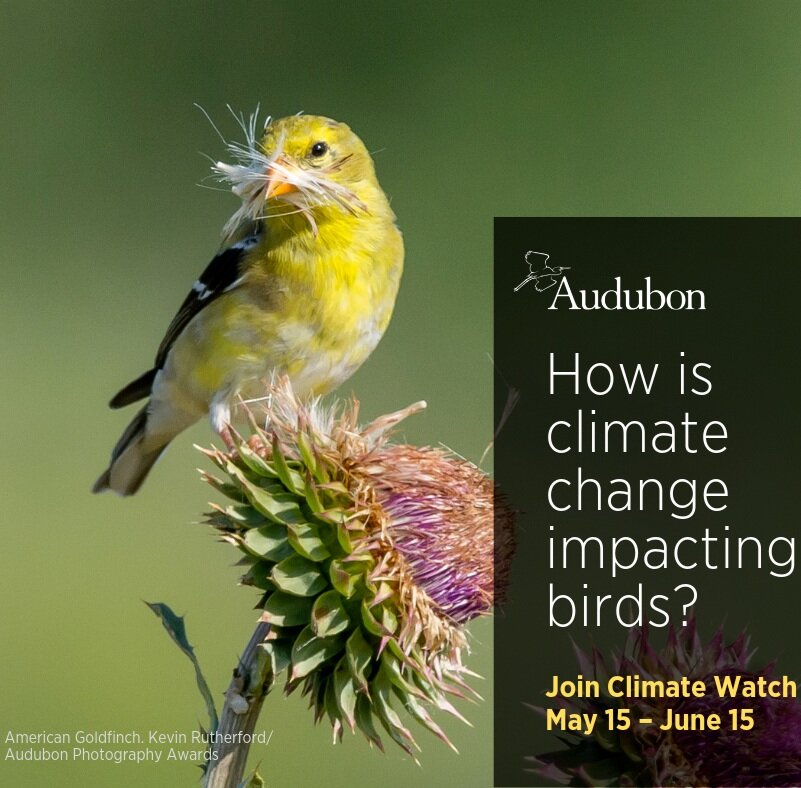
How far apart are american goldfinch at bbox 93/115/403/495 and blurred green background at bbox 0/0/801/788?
218 centimetres

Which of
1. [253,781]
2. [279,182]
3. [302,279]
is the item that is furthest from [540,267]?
[253,781]

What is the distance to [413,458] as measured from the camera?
11.3ft

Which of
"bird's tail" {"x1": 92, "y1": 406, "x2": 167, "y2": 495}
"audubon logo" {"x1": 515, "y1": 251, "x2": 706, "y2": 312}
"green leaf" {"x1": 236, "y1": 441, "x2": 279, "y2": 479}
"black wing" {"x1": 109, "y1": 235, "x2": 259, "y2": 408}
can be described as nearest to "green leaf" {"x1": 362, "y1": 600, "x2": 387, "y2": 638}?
"green leaf" {"x1": 236, "y1": 441, "x2": 279, "y2": 479}

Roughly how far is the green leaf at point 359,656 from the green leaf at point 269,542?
23cm

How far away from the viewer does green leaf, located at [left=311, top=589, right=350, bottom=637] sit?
312cm

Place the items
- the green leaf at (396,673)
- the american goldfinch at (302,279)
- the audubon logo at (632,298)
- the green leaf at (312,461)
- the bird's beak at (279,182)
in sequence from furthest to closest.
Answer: the audubon logo at (632,298)
the american goldfinch at (302,279)
the bird's beak at (279,182)
the green leaf at (312,461)
the green leaf at (396,673)

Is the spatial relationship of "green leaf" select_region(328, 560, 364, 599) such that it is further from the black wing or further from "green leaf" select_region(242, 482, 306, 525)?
the black wing

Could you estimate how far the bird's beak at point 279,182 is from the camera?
412cm

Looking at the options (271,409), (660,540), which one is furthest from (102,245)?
(271,409)

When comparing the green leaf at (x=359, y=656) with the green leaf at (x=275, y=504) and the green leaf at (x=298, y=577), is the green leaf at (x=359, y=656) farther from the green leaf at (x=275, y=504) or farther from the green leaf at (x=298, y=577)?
the green leaf at (x=275, y=504)

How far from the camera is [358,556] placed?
10.6 ft

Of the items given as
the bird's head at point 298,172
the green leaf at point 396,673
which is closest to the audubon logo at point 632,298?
the bird's head at point 298,172

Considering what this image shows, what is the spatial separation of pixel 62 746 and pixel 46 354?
417 cm

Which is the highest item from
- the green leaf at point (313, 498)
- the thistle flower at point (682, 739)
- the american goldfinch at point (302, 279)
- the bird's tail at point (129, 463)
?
the american goldfinch at point (302, 279)
